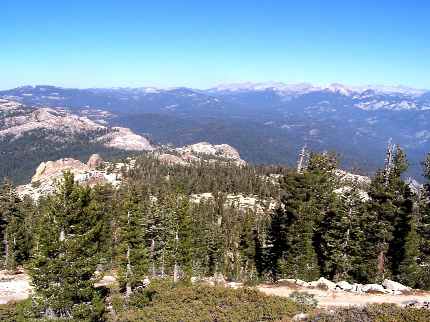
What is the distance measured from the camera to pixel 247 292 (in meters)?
42.5

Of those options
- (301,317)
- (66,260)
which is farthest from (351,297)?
(66,260)

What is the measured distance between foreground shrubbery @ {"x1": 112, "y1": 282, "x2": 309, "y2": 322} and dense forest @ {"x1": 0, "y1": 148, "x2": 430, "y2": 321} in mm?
2285

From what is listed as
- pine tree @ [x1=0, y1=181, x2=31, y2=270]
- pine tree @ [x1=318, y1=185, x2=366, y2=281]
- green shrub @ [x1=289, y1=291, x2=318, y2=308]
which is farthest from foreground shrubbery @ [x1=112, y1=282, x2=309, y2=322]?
pine tree @ [x1=0, y1=181, x2=31, y2=270]

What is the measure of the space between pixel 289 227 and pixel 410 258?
18.2 meters

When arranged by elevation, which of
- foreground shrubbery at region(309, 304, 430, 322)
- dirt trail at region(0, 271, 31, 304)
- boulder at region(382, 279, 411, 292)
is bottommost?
dirt trail at region(0, 271, 31, 304)

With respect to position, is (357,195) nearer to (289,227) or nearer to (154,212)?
(289,227)

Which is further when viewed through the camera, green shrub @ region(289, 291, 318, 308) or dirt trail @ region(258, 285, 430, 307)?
dirt trail @ region(258, 285, 430, 307)

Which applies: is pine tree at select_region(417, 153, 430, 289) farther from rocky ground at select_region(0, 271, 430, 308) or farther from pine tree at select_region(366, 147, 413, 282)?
rocky ground at select_region(0, 271, 430, 308)

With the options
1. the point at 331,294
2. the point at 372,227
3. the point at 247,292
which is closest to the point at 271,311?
the point at 247,292

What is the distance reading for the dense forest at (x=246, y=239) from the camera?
134ft

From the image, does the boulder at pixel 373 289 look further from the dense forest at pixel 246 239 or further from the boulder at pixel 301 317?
the boulder at pixel 301 317

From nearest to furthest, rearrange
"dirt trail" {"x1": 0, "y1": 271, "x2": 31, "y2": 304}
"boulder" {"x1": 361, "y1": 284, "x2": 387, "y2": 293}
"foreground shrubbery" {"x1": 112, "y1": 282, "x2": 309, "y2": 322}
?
Result: 1. "foreground shrubbery" {"x1": 112, "y1": 282, "x2": 309, "y2": 322}
2. "boulder" {"x1": 361, "y1": 284, "x2": 387, "y2": 293}
3. "dirt trail" {"x1": 0, "y1": 271, "x2": 31, "y2": 304}

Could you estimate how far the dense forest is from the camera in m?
40.9

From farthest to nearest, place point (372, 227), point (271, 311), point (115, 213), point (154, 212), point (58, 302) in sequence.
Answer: point (115, 213)
point (154, 212)
point (372, 227)
point (58, 302)
point (271, 311)
